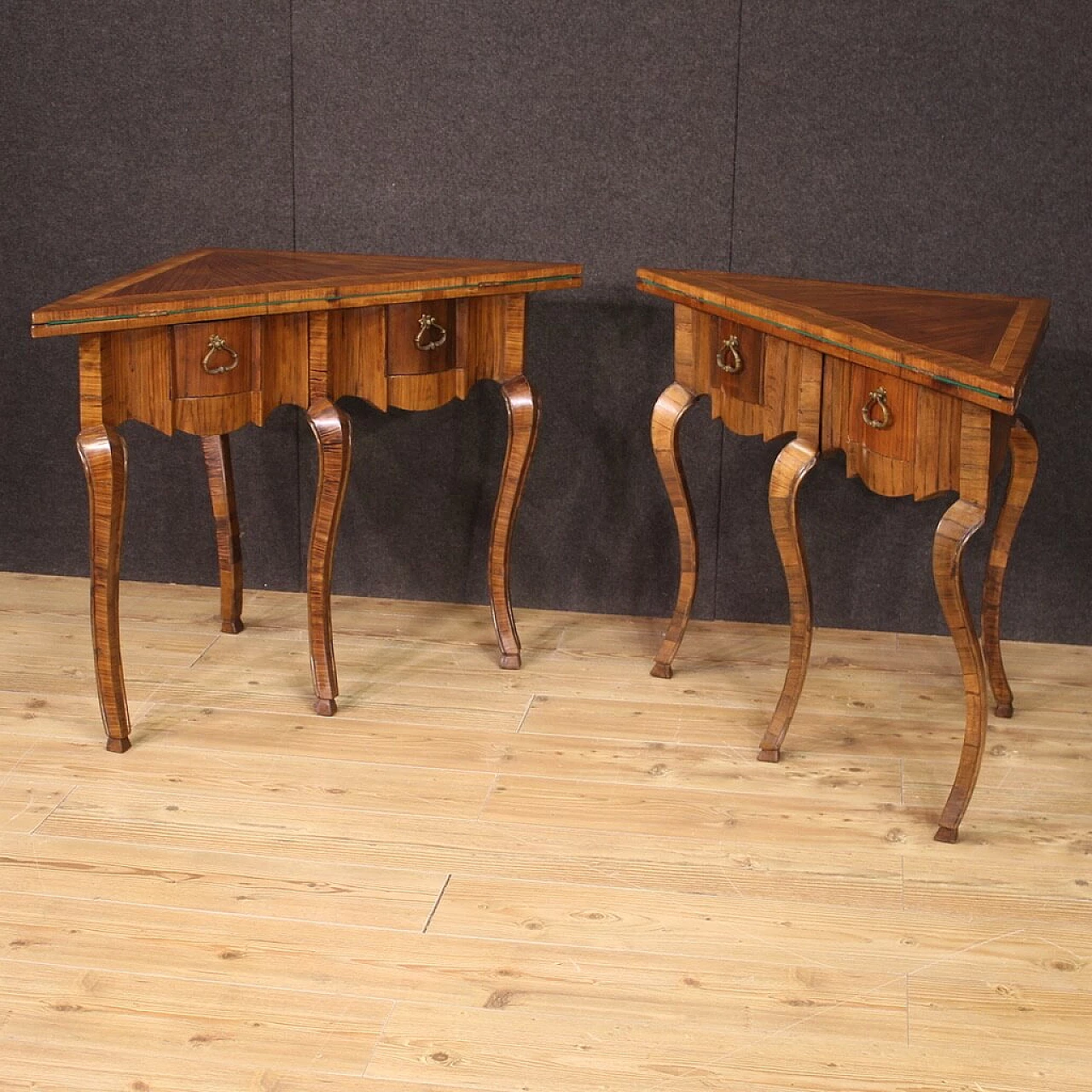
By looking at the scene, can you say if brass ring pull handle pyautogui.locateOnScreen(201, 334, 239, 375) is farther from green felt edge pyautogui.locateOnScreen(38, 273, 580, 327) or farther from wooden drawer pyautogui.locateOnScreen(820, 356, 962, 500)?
wooden drawer pyautogui.locateOnScreen(820, 356, 962, 500)

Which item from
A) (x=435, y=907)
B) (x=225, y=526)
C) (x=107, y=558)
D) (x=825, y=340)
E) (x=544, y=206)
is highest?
(x=544, y=206)

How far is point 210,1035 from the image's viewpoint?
6.81ft

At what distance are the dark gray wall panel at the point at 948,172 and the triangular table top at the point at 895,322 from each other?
0.26m

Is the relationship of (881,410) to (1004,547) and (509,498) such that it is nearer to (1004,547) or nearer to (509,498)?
(1004,547)

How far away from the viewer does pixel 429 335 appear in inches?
118

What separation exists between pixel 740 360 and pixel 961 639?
2.25ft

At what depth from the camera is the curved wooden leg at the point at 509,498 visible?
10.3ft

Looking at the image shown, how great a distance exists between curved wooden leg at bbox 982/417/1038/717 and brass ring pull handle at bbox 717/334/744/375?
533 millimetres

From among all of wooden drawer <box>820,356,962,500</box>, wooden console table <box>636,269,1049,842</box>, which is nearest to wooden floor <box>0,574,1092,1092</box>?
wooden console table <box>636,269,1049,842</box>

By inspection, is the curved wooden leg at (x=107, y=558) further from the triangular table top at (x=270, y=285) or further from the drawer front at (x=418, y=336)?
the drawer front at (x=418, y=336)

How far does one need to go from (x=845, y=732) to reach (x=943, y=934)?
724 millimetres

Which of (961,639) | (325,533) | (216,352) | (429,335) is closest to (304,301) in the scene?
(216,352)

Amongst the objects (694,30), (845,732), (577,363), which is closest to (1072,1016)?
(845,732)

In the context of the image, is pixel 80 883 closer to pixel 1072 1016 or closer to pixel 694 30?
pixel 1072 1016
